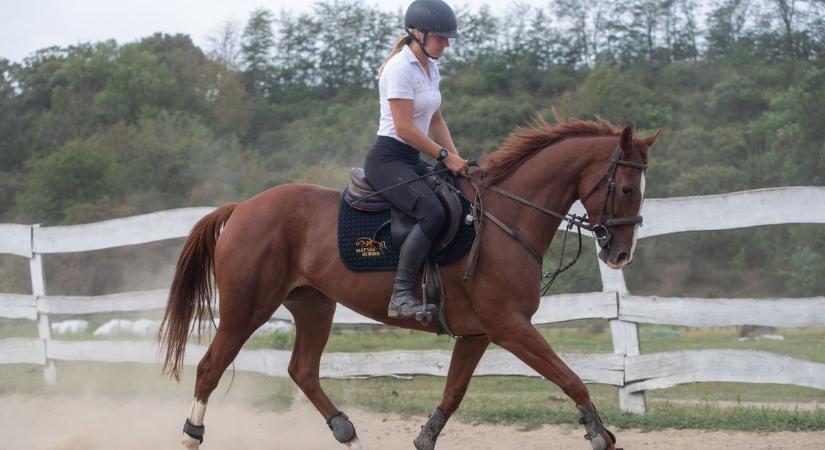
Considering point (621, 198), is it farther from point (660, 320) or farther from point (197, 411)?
point (197, 411)

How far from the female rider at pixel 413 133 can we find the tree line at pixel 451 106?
12.7m

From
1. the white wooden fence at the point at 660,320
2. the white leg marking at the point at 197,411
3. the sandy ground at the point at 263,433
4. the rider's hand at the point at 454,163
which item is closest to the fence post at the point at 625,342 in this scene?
the white wooden fence at the point at 660,320

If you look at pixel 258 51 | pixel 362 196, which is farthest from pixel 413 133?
pixel 258 51

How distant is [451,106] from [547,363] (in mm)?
27569

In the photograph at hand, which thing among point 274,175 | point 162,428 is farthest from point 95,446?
point 274,175

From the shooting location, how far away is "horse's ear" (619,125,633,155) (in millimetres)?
5270

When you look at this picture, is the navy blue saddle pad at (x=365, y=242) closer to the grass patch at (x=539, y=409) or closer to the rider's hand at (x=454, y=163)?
the rider's hand at (x=454, y=163)

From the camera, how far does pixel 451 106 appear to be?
32.3 metres

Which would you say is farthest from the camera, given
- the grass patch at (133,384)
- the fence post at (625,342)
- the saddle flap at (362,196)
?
the grass patch at (133,384)

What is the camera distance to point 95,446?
723cm

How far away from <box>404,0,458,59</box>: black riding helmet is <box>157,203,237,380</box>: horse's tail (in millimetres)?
2005

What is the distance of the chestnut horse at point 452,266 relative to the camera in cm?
535

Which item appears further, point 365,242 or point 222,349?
point 222,349

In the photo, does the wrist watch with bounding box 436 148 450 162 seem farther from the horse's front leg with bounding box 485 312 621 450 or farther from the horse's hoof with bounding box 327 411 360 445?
the horse's hoof with bounding box 327 411 360 445
